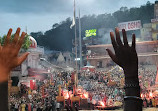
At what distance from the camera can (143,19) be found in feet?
214

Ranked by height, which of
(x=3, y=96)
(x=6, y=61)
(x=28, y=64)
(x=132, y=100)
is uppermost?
(x=28, y=64)

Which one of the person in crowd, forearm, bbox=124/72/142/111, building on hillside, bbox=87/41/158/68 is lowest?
forearm, bbox=124/72/142/111

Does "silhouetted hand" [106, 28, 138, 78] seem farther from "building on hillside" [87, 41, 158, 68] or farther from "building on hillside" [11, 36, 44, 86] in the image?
"building on hillside" [87, 41, 158, 68]

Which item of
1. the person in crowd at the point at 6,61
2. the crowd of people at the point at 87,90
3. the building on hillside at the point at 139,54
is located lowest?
the crowd of people at the point at 87,90

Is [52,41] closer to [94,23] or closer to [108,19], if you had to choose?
[94,23]

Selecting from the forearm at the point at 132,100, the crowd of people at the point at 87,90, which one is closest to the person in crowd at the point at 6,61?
the forearm at the point at 132,100

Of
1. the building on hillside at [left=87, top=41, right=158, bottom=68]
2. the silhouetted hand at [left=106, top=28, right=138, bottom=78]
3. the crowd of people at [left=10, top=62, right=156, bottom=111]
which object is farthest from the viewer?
the building on hillside at [left=87, top=41, right=158, bottom=68]

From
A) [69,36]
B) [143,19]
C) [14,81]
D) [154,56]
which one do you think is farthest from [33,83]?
[69,36]

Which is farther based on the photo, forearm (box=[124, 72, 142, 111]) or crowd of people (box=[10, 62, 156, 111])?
crowd of people (box=[10, 62, 156, 111])

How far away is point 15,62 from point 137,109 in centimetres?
193

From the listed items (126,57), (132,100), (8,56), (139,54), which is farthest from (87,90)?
(139,54)

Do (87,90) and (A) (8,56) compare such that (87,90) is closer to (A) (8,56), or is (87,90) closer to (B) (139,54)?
(A) (8,56)

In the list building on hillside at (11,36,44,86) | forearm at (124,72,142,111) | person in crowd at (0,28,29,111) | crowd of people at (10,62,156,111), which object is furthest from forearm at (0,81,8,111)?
building on hillside at (11,36,44,86)

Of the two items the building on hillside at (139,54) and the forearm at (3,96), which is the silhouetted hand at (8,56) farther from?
the building on hillside at (139,54)
